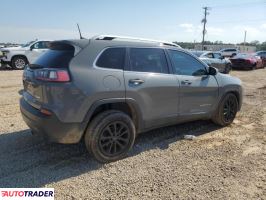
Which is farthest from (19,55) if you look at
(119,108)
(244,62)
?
(244,62)

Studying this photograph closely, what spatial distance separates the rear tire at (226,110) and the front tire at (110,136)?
92.4 inches

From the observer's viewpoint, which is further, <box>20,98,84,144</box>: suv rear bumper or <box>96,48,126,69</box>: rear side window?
<box>96,48,126,69</box>: rear side window

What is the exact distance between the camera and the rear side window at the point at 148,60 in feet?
15.0

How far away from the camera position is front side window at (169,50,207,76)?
16.9 feet

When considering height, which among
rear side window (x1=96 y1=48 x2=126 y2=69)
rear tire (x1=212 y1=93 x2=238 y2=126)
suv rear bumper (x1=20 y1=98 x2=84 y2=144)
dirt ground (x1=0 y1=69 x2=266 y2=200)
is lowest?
dirt ground (x1=0 y1=69 x2=266 y2=200)

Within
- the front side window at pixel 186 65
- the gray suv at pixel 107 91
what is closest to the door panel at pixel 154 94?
the gray suv at pixel 107 91

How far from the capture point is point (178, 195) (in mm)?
3578

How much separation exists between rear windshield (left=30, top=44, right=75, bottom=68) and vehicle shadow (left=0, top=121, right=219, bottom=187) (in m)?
1.39

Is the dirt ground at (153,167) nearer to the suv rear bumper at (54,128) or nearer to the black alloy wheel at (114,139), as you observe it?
the black alloy wheel at (114,139)

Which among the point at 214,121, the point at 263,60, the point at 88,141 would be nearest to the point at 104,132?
the point at 88,141

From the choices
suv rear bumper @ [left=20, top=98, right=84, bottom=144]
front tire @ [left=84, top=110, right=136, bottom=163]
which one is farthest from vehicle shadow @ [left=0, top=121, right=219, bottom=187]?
suv rear bumper @ [left=20, top=98, right=84, bottom=144]

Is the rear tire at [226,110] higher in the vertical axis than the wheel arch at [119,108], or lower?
lower

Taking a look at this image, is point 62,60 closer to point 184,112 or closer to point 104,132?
point 104,132

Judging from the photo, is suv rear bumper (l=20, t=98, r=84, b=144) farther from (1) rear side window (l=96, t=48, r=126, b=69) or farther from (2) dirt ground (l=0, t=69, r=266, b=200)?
(1) rear side window (l=96, t=48, r=126, b=69)
